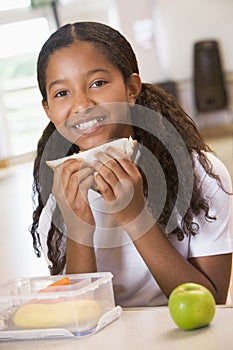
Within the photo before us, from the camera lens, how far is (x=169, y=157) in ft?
6.25

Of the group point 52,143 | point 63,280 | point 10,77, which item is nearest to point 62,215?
point 52,143

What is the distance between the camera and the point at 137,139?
192 centimetres

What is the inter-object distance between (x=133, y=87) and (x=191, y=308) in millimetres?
624

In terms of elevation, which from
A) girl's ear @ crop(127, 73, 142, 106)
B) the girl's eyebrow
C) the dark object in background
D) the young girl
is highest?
the dark object in background

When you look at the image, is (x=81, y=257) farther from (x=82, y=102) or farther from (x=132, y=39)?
(x=132, y=39)

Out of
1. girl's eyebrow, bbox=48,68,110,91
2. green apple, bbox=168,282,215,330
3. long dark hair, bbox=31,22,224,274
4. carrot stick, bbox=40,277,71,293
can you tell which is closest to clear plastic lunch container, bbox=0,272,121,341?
carrot stick, bbox=40,277,71,293

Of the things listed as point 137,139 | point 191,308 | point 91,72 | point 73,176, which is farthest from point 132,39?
point 191,308

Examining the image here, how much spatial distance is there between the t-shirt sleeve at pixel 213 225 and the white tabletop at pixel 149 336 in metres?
0.29

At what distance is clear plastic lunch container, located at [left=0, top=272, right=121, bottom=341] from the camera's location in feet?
4.97

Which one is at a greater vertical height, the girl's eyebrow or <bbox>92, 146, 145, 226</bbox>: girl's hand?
the girl's eyebrow

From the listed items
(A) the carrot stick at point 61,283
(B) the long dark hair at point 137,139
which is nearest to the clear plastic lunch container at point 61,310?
(A) the carrot stick at point 61,283

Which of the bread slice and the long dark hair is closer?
the bread slice

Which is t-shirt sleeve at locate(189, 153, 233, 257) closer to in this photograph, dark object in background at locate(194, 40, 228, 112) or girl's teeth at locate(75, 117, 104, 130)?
girl's teeth at locate(75, 117, 104, 130)

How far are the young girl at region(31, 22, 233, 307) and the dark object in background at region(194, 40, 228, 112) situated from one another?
10.6 meters
